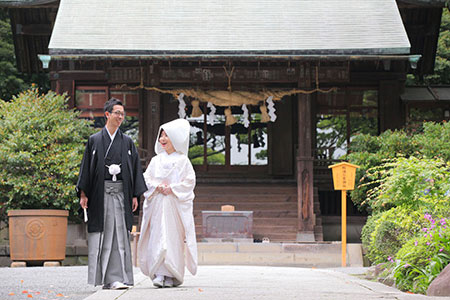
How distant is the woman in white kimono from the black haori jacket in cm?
30

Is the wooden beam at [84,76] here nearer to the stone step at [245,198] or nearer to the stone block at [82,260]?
the stone step at [245,198]

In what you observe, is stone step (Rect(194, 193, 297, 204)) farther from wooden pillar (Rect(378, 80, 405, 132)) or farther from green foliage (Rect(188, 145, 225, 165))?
wooden pillar (Rect(378, 80, 405, 132))

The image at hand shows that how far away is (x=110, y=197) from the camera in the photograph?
8922 millimetres

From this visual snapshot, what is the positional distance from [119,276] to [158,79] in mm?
11809

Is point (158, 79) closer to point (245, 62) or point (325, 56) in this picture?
point (245, 62)

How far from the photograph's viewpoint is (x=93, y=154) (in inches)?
353

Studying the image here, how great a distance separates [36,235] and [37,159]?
1918 mm

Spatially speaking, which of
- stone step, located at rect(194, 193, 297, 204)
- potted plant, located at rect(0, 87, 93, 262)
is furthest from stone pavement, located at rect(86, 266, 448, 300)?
stone step, located at rect(194, 193, 297, 204)

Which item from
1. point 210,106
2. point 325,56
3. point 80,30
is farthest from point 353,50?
point 80,30

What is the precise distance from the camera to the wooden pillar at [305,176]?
18.5 meters

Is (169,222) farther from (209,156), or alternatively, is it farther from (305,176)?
(209,156)

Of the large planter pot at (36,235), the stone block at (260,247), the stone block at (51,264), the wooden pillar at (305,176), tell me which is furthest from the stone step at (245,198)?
the stone block at (51,264)

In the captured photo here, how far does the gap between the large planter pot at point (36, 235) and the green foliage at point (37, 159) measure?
2.37 ft

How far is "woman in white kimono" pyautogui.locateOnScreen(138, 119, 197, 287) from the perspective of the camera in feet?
29.5
